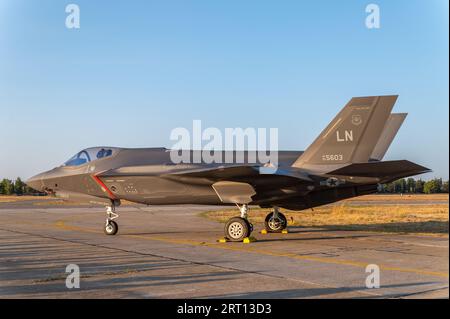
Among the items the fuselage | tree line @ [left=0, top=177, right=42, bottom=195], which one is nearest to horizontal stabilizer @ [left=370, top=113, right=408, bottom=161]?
the fuselage

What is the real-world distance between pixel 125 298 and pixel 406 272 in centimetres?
557


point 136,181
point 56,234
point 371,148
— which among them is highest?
point 371,148

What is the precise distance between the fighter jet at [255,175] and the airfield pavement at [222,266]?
54.2 inches

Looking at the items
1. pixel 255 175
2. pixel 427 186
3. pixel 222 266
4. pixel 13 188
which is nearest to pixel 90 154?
pixel 255 175

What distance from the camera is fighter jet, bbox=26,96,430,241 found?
582 inches

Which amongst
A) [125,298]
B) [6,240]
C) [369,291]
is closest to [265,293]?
[369,291]

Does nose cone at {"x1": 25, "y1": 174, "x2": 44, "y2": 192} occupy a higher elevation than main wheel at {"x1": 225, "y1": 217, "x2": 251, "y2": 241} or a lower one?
higher

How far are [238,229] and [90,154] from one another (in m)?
6.70

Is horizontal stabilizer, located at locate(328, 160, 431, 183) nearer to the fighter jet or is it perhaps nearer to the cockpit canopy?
the fighter jet

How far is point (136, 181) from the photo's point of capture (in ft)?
54.9

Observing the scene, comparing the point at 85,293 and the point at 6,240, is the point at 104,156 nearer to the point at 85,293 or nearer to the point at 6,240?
the point at 6,240

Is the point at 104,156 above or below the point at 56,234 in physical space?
above

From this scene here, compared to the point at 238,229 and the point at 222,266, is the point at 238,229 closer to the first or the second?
the point at 238,229

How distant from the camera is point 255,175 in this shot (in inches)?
577
